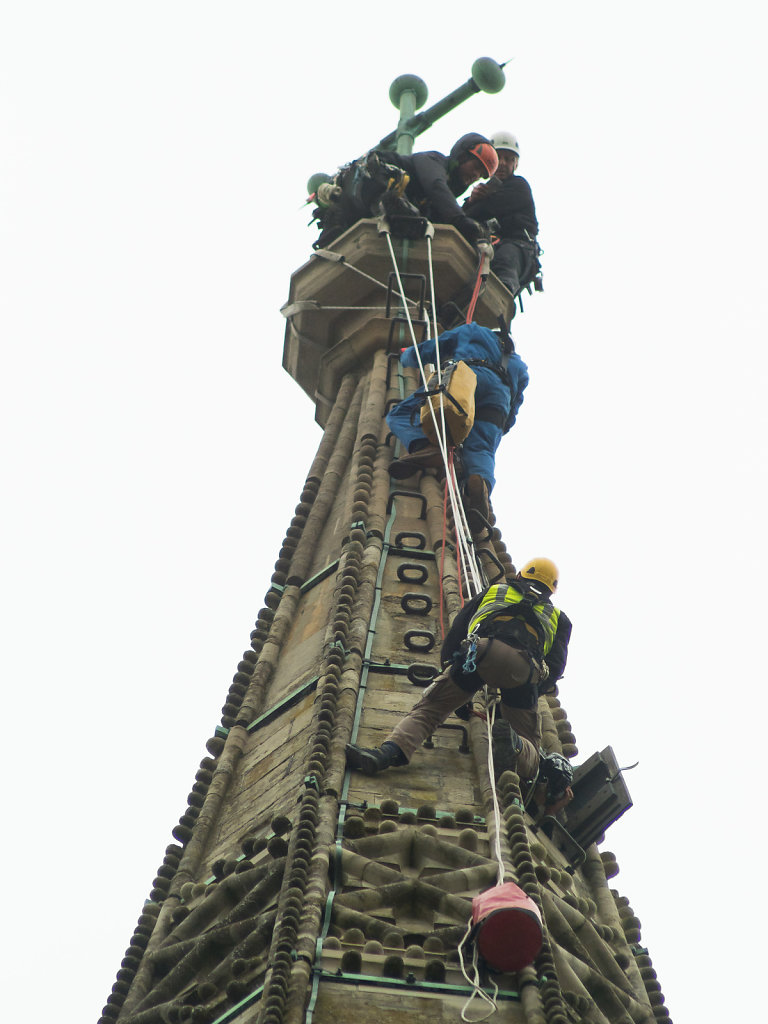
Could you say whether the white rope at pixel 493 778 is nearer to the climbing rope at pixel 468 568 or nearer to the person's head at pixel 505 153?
the climbing rope at pixel 468 568

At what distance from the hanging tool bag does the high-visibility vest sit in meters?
3.51

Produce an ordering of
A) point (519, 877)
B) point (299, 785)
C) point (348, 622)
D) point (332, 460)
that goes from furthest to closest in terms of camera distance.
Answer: point (332, 460)
point (348, 622)
point (299, 785)
point (519, 877)

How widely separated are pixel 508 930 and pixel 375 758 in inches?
80.8

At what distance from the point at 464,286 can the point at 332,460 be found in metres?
3.84

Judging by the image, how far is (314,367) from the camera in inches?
740

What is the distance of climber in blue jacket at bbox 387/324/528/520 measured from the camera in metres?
14.4

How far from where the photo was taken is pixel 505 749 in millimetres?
9914

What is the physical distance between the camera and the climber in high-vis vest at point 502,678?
9891mm

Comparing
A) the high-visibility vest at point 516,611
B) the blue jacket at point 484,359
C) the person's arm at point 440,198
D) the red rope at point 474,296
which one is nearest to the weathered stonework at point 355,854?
the high-visibility vest at point 516,611

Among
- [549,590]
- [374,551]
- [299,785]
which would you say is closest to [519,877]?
[299,785]

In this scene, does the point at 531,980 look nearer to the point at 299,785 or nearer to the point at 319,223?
the point at 299,785

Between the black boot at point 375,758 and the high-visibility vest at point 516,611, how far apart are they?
90cm

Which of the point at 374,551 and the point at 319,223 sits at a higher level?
the point at 319,223

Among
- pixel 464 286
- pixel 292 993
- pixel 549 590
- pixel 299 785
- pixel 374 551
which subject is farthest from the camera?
pixel 464 286
